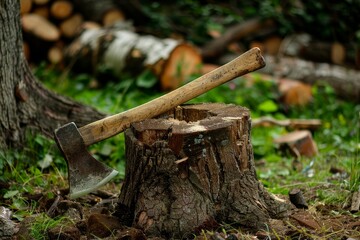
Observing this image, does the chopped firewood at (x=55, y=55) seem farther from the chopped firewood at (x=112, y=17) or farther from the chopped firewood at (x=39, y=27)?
the chopped firewood at (x=112, y=17)

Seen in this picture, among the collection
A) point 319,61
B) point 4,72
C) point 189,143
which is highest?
point 4,72

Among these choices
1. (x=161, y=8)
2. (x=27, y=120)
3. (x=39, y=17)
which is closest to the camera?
(x=27, y=120)

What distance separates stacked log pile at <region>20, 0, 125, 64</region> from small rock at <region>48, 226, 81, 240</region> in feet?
16.4

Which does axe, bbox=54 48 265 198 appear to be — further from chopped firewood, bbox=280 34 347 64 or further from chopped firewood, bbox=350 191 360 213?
chopped firewood, bbox=280 34 347 64

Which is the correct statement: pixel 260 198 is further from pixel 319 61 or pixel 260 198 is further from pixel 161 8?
pixel 161 8

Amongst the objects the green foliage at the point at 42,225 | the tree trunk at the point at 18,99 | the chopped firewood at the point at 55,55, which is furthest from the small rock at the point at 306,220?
the chopped firewood at the point at 55,55

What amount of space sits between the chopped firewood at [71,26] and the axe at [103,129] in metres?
4.94

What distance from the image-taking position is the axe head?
3.25 m

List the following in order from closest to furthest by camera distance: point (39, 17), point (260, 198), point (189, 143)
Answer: point (189, 143)
point (260, 198)
point (39, 17)

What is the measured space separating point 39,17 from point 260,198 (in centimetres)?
536

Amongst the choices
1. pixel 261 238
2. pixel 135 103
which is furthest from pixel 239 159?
pixel 135 103

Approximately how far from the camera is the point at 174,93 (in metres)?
3.32

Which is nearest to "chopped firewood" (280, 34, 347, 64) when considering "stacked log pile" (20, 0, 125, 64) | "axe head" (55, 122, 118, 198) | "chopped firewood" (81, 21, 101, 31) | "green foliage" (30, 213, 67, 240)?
"stacked log pile" (20, 0, 125, 64)

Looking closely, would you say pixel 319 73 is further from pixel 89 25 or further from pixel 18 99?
pixel 18 99
